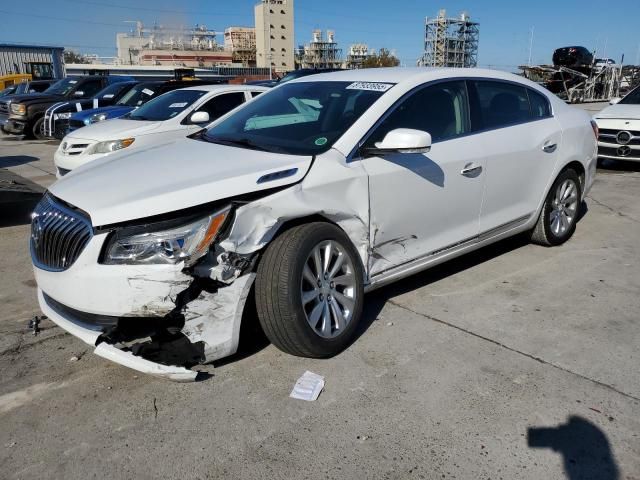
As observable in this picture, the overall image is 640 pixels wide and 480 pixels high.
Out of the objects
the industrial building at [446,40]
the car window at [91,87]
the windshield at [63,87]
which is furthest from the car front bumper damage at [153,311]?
the industrial building at [446,40]

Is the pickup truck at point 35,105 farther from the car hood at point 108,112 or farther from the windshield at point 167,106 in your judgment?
the windshield at point 167,106

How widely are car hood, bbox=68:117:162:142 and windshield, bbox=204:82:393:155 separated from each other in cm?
380

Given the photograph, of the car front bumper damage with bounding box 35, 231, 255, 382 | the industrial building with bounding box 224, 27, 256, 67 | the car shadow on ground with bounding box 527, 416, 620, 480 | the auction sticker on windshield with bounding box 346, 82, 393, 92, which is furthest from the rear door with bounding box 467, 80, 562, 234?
the industrial building with bounding box 224, 27, 256, 67

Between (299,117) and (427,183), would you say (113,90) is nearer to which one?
(299,117)

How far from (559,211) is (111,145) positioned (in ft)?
18.7

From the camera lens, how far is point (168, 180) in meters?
2.99

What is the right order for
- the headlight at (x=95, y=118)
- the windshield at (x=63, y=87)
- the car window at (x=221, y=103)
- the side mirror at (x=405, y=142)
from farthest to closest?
the windshield at (x=63, y=87) < the headlight at (x=95, y=118) < the car window at (x=221, y=103) < the side mirror at (x=405, y=142)

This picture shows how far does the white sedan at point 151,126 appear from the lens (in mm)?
7594

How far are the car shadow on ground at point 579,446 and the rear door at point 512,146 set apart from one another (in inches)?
76.1

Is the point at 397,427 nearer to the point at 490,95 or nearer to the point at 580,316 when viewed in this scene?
the point at 580,316

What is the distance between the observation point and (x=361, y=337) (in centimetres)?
356

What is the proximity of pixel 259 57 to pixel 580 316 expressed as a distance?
432 ft

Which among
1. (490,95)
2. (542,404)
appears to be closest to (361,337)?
(542,404)

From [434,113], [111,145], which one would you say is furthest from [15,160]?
[434,113]
